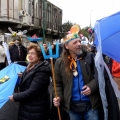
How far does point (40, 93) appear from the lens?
3104mm

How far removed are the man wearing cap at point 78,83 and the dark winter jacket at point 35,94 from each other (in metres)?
0.29

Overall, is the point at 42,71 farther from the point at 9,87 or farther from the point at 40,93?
the point at 9,87

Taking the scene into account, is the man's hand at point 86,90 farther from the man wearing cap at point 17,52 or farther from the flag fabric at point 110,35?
the man wearing cap at point 17,52

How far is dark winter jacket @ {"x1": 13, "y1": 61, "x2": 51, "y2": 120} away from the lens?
9.82 feet

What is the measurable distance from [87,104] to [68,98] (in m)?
0.22

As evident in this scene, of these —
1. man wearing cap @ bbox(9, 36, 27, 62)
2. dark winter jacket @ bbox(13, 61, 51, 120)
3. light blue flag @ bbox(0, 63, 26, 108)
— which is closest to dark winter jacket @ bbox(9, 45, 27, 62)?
man wearing cap @ bbox(9, 36, 27, 62)

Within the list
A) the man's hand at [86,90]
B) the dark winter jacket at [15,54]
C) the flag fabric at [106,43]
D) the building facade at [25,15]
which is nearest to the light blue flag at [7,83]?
the man's hand at [86,90]

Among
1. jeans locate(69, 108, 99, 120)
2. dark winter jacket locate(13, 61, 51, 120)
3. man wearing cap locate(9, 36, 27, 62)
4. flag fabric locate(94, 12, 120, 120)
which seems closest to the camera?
flag fabric locate(94, 12, 120, 120)

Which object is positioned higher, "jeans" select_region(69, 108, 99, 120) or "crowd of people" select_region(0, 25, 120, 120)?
"crowd of people" select_region(0, 25, 120, 120)

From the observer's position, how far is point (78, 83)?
2676 mm

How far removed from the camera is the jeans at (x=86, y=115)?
2705mm

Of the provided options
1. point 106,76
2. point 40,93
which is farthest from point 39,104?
point 106,76

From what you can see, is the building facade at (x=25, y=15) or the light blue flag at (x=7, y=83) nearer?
the light blue flag at (x=7, y=83)

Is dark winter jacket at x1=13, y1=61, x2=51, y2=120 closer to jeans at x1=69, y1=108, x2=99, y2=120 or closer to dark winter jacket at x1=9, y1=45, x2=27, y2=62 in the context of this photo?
jeans at x1=69, y1=108, x2=99, y2=120
